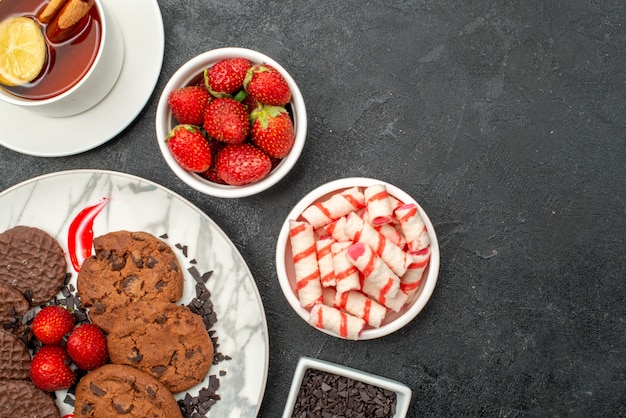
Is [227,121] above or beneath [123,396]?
Answer: above

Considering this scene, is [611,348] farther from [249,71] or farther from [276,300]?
[249,71]

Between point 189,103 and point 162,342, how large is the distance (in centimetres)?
53

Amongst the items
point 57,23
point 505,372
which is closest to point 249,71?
point 57,23

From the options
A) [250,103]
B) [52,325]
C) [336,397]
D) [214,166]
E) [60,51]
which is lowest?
[336,397]

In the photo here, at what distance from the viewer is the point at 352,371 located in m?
1.42

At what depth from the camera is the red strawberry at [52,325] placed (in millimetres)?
1420

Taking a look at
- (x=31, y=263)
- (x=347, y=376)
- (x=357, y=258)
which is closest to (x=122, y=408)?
(x=31, y=263)

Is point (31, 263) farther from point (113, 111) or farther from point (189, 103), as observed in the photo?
point (189, 103)

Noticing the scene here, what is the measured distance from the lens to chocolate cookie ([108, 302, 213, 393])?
140cm

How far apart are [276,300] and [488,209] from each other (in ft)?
1.82

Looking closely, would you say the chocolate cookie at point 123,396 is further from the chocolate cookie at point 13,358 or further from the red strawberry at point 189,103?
the red strawberry at point 189,103

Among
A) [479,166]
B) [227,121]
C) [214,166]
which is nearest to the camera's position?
[227,121]

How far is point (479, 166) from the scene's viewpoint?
1.53m

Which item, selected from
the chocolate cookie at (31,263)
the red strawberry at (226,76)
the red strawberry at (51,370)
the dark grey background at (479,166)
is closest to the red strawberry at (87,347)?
the red strawberry at (51,370)
